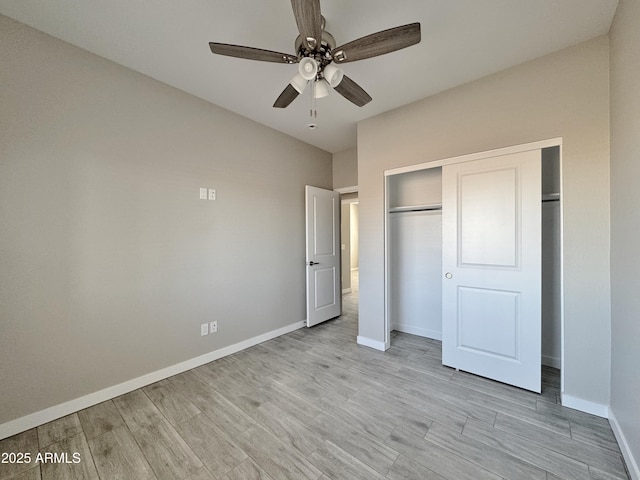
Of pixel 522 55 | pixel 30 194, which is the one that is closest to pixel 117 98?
pixel 30 194

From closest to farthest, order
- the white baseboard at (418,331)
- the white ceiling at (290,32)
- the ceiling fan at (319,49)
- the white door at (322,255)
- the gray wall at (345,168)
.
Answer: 1. the ceiling fan at (319,49)
2. the white ceiling at (290,32)
3. the white baseboard at (418,331)
4. the white door at (322,255)
5. the gray wall at (345,168)

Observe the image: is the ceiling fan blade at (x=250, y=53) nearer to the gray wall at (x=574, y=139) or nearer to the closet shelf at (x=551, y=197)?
the gray wall at (x=574, y=139)

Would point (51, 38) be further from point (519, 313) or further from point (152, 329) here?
point (519, 313)

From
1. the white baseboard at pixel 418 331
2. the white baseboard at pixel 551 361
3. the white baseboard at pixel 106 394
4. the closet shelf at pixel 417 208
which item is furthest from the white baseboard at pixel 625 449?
the white baseboard at pixel 106 394

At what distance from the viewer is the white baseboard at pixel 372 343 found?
296cm

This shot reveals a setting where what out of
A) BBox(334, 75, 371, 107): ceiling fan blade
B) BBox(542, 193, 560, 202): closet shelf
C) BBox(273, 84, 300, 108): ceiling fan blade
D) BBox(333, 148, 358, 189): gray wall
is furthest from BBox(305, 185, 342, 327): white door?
BBox(542, 193, 560, 202): closet shelf

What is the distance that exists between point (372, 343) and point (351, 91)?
2655 millimetres

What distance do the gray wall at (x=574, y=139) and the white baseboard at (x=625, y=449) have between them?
15cm

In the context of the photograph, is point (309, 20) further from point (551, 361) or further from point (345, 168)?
point (551, 361)

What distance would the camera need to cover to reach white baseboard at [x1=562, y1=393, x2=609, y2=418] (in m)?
1.84

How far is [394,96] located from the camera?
2.62 metres

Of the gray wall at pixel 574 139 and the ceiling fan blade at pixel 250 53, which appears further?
the gray wall at pixel 574 139

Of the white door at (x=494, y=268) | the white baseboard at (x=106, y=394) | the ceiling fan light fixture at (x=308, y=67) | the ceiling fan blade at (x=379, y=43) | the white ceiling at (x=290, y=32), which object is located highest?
the white ceiling at (x=290, y=32)

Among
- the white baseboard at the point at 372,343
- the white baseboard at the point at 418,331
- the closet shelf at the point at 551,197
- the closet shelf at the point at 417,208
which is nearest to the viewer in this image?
the closet shelf at the point at 551,197
